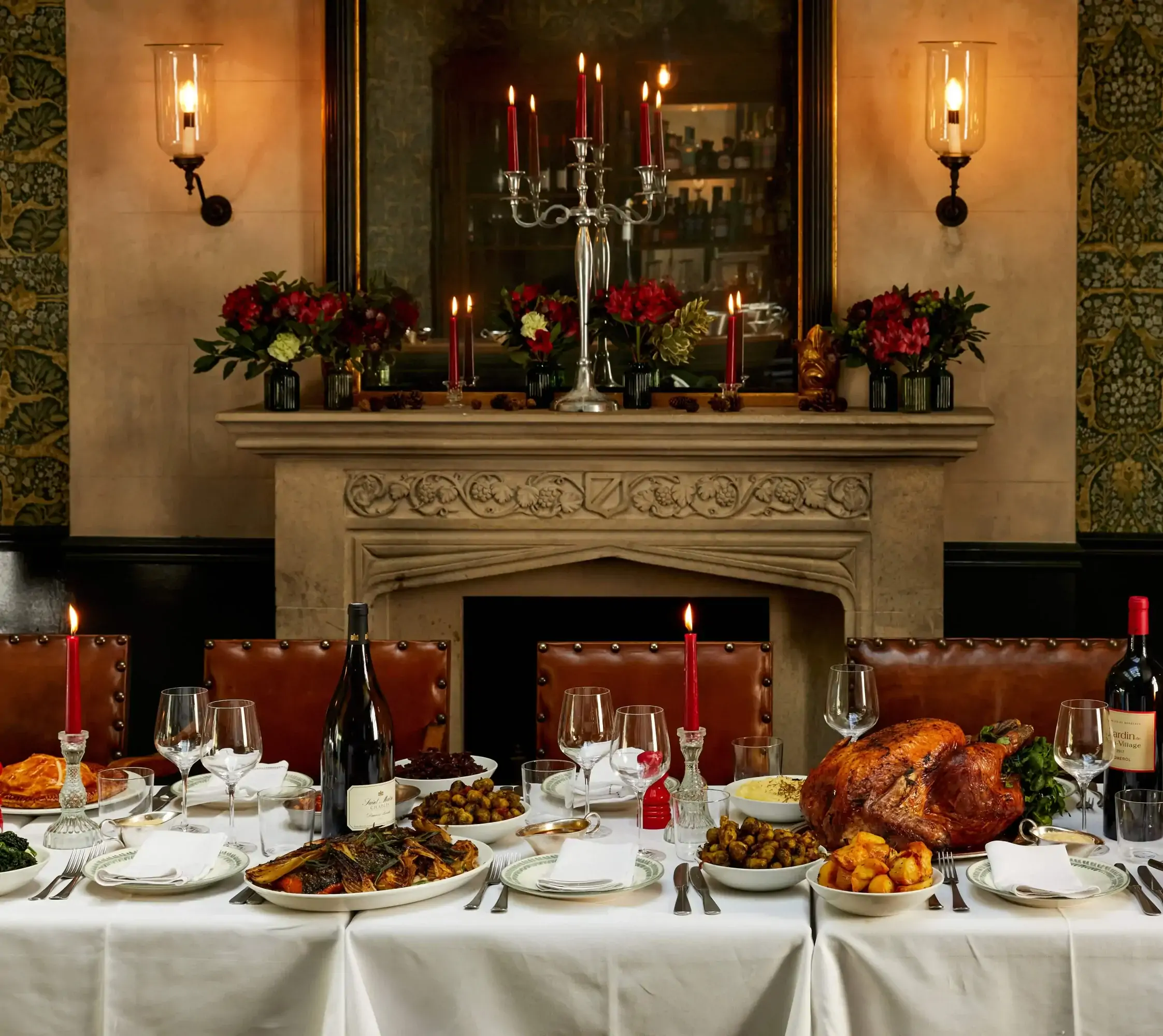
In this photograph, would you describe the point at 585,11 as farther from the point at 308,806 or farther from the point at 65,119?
the point at 308,806

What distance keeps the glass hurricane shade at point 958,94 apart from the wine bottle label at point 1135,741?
8.00 ft

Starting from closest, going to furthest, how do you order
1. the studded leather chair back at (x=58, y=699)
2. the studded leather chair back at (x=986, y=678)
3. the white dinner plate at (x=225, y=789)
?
the white dinner plate at (x=225, y=789)
the studded leather chair back at (x=986, y=678)
the studded leather chair back at (x=58, y=699)

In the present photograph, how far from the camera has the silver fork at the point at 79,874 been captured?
6.09 ft

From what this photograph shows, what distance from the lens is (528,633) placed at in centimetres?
460

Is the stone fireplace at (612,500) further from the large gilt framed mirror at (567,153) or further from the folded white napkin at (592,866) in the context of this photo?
the folded white napkin at (592,866)

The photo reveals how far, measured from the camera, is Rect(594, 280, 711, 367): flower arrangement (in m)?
4.15

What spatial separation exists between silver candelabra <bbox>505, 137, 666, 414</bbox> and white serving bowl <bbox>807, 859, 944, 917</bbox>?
2.47 meters

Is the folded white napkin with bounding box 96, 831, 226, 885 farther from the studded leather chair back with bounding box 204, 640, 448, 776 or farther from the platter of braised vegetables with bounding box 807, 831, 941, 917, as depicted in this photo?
the studded leather chair back with bounding box 204, 640, 448, 776

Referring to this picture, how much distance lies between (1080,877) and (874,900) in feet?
1.10

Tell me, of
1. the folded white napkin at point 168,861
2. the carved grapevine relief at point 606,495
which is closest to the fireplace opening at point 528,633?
the carved grapevine relief at point 606,495

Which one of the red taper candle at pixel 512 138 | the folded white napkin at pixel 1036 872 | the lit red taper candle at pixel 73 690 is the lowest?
the folded white napkin at pixel 1036 872

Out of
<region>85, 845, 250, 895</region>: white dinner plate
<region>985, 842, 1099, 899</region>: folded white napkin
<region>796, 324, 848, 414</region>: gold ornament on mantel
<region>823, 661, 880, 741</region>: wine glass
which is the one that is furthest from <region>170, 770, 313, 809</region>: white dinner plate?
<region>796, 324, 848, 414</region>: gold ornament on mantel

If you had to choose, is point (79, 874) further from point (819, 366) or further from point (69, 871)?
point (819, 366)

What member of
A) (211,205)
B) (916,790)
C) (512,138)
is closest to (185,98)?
(211,205)
